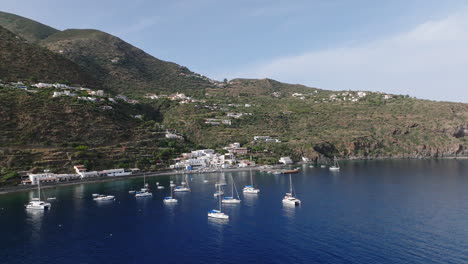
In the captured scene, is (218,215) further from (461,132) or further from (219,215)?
(461,132)

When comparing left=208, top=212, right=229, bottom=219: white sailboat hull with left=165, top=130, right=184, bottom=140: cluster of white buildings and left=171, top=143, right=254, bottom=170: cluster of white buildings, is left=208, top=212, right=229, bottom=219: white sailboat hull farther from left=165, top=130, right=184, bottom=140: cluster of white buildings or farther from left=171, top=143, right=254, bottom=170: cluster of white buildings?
left=165, top=130, right=184, bottom=140: cluster of white buildings

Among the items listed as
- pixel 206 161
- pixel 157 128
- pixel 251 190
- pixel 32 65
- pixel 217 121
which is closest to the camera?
pixel 251 190

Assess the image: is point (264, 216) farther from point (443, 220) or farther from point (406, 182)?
point (406, 182)

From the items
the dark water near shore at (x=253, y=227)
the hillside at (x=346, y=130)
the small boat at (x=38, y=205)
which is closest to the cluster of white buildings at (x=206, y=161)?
the hillside at (x=346, y=130)

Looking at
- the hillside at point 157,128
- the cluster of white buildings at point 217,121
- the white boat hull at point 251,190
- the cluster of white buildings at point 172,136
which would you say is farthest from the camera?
the cluster of white buildings at point 217,121

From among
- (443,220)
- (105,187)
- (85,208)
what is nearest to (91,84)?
(105,187)

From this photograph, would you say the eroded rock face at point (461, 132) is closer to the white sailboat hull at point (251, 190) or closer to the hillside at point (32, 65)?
the white sailboat hull at point (251, 190)

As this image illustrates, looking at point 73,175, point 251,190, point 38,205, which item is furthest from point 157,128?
point 38,205
